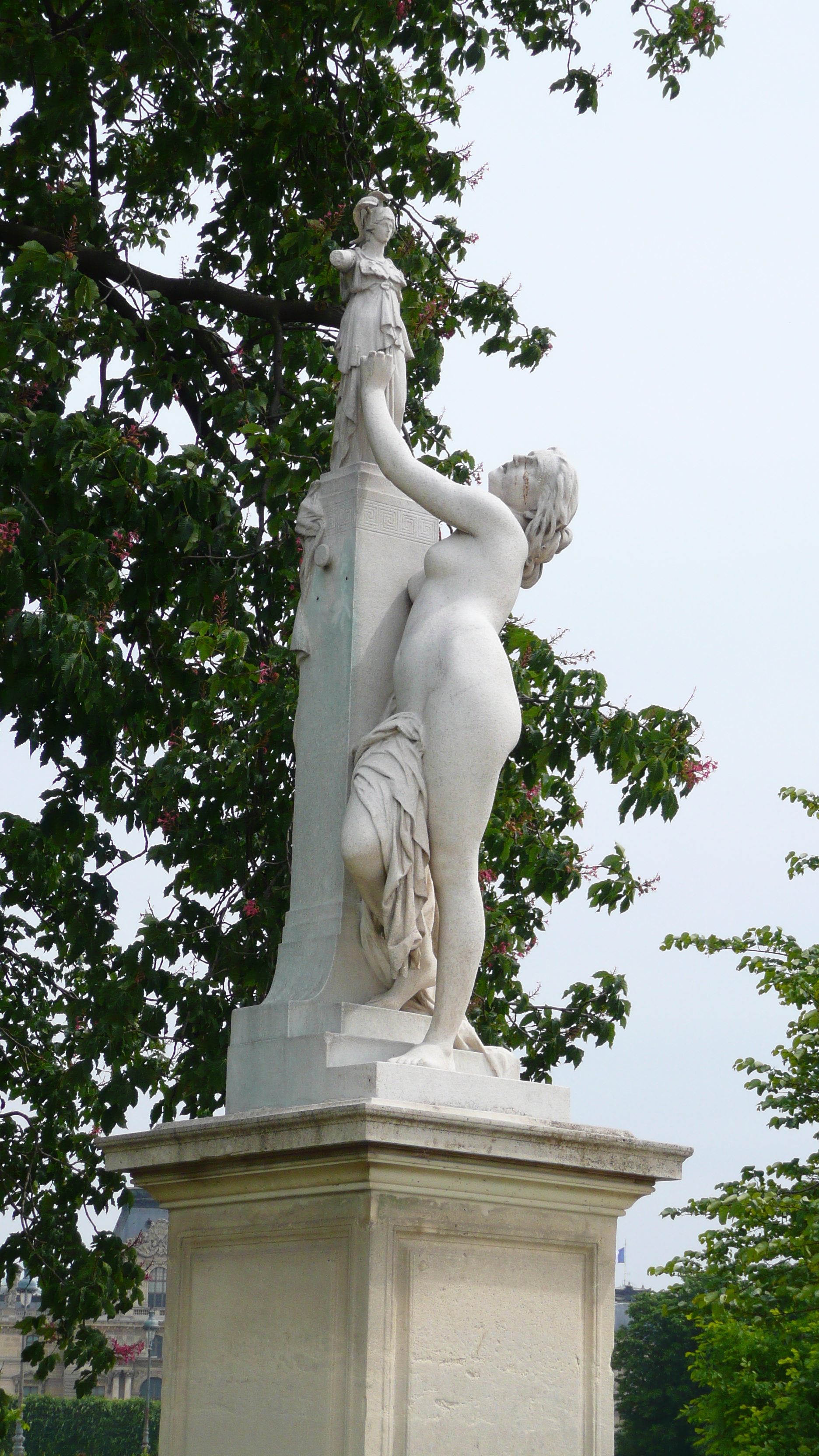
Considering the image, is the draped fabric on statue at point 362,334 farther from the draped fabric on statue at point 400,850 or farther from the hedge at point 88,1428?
the hedge at point 88,1428

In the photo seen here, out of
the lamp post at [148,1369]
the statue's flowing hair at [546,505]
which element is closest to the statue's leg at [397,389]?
the statue's flowing hair at [546,505]

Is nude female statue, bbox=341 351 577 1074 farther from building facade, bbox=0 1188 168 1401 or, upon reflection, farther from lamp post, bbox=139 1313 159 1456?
building facade, bbox=0 1188 168 1401

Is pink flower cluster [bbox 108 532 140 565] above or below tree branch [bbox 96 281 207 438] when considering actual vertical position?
below

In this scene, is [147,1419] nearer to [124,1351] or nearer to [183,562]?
[124,1351]

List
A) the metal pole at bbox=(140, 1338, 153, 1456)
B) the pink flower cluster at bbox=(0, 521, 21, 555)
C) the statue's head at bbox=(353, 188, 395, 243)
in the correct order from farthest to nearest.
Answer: the metal pole at bbox=(140, 1338, 153, 1456) → the pink flower cluster at bbox=(0, 521, 21, 555) → the statue's head at bbox=(353, 188, 395, 243)

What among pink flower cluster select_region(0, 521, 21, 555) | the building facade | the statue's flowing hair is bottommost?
the statue's flowing hair

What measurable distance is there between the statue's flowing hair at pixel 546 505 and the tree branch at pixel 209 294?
14.1 ft

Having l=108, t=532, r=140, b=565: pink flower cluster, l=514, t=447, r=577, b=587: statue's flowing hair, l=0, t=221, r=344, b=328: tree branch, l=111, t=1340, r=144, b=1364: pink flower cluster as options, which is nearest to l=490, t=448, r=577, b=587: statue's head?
l=514, t=447, r=577, b=587: statue's flowing hair

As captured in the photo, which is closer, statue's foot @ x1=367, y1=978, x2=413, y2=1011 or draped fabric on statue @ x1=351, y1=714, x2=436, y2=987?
draped fabric on statue @ x1=351, y1=714, x2=436, y2=987

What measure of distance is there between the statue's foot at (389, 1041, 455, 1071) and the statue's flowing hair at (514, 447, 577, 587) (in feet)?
4.90

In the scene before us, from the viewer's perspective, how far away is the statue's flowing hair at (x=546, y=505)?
5676 mm

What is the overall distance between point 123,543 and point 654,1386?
5410 cm

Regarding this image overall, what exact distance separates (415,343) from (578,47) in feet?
7.66

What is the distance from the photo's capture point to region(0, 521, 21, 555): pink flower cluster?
7.68 metres
